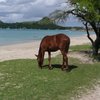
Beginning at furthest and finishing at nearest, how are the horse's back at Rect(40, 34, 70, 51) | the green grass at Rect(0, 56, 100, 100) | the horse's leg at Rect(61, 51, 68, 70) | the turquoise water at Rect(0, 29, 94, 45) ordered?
the turquoise water at Rect(0, 29, 94, 45) → the horse's leg at Rect(61, 51, 68, 70) → the horse's back at Rect(40, 34, 70, 51) → the green grass at Rect(0, 56, 100, 100)

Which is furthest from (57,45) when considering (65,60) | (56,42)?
(65,60)

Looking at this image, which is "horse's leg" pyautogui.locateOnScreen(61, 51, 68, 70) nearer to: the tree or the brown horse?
the brown horse

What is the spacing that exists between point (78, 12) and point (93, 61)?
10.5ft

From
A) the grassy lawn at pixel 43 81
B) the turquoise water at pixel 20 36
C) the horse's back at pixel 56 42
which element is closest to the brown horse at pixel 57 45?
the horse's back at pixel 56 42

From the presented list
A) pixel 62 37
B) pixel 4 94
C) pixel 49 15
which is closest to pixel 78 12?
pixel 49 15

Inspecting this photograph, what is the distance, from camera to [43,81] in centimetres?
1477

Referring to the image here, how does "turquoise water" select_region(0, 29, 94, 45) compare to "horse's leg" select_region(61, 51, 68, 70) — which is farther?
"turquoise water" select_region(0, 29, 94, 45)

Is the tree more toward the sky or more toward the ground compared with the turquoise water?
more toward the sky

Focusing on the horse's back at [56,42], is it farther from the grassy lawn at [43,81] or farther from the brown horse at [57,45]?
the grassy lawn at [43,81]

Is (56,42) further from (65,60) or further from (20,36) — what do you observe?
(20,36)

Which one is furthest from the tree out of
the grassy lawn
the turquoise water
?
the turquoise water

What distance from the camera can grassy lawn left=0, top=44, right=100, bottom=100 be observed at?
12.6 meters

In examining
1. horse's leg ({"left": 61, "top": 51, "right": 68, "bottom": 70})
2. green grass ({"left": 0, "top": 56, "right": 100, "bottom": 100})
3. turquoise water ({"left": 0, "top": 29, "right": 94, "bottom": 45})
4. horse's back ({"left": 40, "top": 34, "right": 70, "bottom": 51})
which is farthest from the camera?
turquoise water ({"left": 0, "top": 29, "right": 94, "bottom": 45})

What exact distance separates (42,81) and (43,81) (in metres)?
0.05
